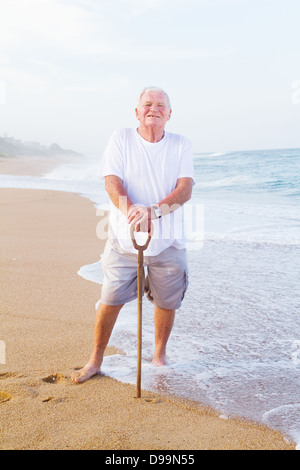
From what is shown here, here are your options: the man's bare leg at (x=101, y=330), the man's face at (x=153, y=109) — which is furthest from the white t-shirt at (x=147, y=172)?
the man's bare leg at (x=101, y=330)

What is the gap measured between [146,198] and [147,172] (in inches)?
6.5

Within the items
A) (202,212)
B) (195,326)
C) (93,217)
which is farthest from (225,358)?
(202,212)

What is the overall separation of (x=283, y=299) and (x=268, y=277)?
29.2 inches

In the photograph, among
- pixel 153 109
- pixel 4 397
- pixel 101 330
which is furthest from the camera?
pixel 101 330

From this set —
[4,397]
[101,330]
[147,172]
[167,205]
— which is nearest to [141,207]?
[167,205]

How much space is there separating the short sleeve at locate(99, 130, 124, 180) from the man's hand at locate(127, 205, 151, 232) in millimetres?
313

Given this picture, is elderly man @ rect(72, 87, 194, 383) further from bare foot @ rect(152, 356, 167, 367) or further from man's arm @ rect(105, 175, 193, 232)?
bare foot @ rect(152, 356, 167, 367)

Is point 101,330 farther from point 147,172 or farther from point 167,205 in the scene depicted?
point 147,172

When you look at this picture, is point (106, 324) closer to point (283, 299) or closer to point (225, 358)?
point (225, 358)

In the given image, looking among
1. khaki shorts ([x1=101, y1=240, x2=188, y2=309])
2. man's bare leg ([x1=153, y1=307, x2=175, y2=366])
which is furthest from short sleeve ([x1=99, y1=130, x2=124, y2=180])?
man's bare leg ([x1=153, y1=307, x2=175, y2=366])

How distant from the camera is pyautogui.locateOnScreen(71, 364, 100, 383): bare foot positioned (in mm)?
2807

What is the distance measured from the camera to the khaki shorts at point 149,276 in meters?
2.92

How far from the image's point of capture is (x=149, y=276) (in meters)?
3.03

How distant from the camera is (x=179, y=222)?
2934 mm
